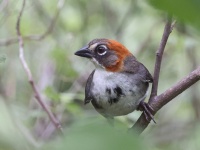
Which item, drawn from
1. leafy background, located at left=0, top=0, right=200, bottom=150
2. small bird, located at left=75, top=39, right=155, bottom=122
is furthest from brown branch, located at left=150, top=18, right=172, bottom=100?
leafy background, located at left=0, top=0, right=200, bottom=150

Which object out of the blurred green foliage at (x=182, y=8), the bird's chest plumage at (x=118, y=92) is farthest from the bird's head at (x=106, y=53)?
the blurred green foliage at (x=182, y=8)

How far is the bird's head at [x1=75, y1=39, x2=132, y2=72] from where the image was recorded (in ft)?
8.65

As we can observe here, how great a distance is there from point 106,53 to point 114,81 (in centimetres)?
25

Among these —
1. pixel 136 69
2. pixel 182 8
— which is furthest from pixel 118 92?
pixel 182 8

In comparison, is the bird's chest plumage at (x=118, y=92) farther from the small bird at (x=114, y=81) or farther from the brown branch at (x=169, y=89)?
the brown branch at (x=169, y=89)

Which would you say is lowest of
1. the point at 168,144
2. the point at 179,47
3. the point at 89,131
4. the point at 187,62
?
the point at 168,144

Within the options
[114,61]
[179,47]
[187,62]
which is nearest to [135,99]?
[114,61]

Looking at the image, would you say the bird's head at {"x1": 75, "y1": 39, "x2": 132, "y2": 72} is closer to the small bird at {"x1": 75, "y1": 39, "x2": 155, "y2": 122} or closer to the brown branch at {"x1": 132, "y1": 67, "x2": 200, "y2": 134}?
the small bird at {"x1": 75, "y1": 39, "x2": 155, "y2": 122}

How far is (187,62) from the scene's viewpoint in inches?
188

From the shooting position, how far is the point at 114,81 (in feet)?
8.15

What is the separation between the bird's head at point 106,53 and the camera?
264 cm

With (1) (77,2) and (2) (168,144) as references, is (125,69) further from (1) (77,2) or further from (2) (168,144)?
(1) (77,2)

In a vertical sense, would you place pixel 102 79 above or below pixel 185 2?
below

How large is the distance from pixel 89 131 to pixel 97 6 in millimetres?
5111
